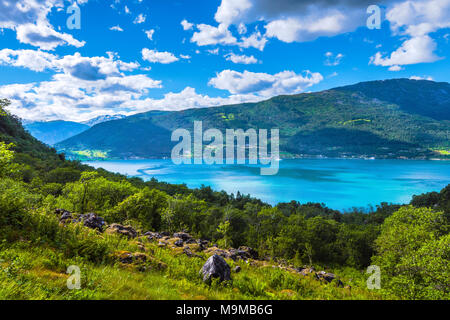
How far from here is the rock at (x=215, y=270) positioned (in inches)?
285

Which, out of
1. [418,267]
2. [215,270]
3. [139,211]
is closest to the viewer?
[215,270]

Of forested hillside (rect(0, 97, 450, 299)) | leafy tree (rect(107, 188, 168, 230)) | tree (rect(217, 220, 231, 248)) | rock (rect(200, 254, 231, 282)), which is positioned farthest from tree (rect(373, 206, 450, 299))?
leafy tree (rect(107, 188, 168, 230))

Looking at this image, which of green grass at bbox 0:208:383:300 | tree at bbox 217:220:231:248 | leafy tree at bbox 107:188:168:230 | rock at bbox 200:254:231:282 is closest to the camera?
green grass at bbox 0:208:383:300

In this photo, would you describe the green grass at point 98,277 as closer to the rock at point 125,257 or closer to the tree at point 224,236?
the rock at point 125,257

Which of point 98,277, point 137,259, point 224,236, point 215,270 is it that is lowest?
point 224,236

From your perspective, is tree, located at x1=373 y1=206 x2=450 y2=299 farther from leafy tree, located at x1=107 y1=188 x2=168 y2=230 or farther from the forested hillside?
leafy tree, located at x1=107 y1=188 x2=168 y2=230

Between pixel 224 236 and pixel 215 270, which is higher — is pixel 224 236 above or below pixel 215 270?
below

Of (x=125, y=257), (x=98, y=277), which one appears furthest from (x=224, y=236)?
(x=98, y=277)

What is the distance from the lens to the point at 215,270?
7320 mm

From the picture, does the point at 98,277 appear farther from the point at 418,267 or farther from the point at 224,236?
the point at 224,236

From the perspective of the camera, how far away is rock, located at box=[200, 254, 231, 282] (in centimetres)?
725
